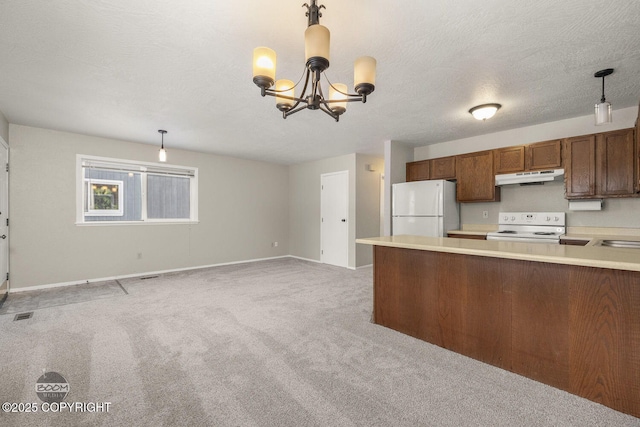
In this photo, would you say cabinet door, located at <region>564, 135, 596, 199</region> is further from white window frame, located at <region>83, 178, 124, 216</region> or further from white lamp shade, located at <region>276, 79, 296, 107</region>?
white window frame, located at <region>83, 178, 124, 216</region>

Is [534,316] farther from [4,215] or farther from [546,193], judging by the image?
[4,215]


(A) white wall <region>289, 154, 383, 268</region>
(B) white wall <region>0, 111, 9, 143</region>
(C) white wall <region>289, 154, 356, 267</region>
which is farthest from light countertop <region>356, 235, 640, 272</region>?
(B) white wall <region>0, 111, 9, 143</region>

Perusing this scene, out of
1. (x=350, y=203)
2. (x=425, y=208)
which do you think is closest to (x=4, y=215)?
(x=350, y=203)

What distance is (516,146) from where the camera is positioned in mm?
3867

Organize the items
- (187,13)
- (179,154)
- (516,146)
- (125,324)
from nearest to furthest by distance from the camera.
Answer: (187,13) → (125,324) → (516,146) → (179,154)

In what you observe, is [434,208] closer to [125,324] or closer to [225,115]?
[225,115]

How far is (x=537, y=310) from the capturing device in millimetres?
1884

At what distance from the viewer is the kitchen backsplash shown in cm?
331

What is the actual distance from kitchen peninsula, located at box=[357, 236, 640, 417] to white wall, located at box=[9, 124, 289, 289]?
437cm

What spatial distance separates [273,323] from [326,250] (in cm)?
353

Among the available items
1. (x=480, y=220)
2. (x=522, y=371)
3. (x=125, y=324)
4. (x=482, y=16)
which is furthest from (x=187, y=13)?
(x=480, y=220)

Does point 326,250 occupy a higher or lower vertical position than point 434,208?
lower

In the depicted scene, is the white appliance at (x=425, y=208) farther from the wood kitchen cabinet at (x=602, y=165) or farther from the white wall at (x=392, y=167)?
the wood kitchen cabinet at (x=602, y=165)

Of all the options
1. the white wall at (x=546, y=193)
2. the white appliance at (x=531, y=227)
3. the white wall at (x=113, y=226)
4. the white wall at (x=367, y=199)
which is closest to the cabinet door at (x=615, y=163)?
the white wall at (x=546, y=193)
